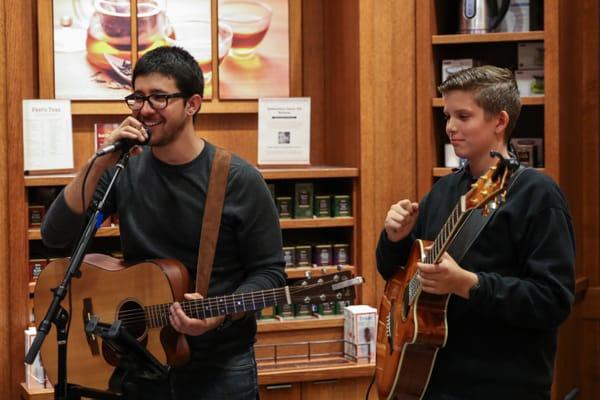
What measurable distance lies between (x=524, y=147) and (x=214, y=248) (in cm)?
A: 190

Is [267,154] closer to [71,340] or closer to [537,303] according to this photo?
[71,340]

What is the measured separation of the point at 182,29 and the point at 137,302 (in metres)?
1.83

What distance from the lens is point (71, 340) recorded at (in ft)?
9.89

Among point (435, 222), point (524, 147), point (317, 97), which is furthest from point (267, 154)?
point (435, 222)

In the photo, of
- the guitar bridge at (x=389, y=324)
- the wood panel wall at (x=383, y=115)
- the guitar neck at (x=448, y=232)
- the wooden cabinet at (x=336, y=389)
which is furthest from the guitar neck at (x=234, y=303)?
the wood panel wall at (x=383, y=115)

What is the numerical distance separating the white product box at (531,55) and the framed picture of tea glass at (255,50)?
41.1 inches

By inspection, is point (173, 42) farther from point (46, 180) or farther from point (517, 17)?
point (517, 17)

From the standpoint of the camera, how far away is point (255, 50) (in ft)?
14.7

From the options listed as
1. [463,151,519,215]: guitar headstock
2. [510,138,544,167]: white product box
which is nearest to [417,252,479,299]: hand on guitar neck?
[463,151,519,215]: guitar headstock

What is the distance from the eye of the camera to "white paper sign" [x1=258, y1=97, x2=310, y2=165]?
14.0 ft

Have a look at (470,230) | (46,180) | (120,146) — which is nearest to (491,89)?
(470,230)

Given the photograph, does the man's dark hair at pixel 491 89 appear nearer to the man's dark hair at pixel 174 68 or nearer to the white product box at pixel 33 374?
the man's dark hair at pixel 174 68

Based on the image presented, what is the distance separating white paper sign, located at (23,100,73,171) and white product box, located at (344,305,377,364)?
134 centimetres

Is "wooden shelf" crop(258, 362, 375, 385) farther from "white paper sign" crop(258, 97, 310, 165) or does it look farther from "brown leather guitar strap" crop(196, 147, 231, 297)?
"brown leather guitar strap" crop(196, 147, 231, 297)
